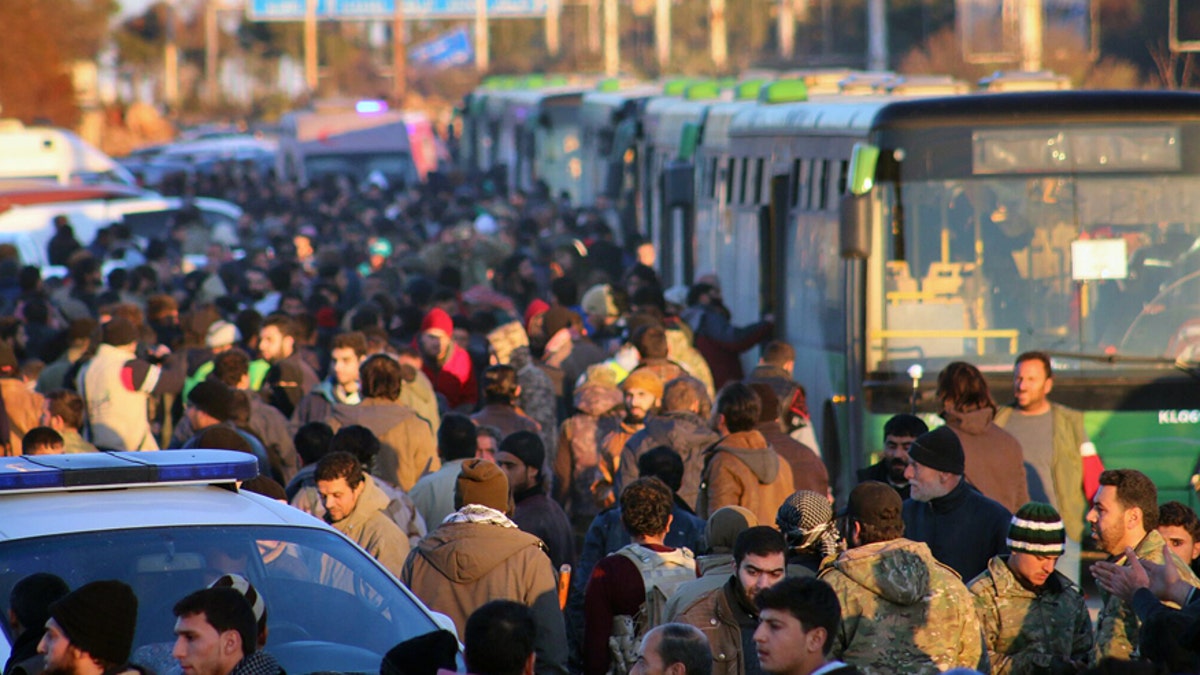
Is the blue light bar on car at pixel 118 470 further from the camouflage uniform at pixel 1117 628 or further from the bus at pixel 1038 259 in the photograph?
the bus at pixel 1038 259

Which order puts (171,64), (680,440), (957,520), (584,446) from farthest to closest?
1. (171,64)
2. (584,446)
3. (680,440)
4. (957,520)

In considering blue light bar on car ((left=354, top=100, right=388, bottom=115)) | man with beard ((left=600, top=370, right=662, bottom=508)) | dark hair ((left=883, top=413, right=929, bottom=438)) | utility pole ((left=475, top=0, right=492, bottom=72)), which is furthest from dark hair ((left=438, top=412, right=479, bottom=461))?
utility pole ((left=475, top=0, right=492, bottom=72))

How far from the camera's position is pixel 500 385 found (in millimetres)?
10000

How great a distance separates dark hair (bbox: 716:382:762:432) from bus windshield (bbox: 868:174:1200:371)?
3.16 meters

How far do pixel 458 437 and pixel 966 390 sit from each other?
2.30 meters

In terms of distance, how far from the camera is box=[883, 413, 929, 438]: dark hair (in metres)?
8.04

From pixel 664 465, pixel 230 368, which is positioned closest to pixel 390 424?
pixel 230 368

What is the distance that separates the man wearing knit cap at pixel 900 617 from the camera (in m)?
5.73

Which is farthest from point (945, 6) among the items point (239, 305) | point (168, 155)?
point (239, 305)

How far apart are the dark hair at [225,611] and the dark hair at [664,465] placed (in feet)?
11.1

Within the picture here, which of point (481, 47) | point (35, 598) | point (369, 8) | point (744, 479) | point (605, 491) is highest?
point (369, 8)

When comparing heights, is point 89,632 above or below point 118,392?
above

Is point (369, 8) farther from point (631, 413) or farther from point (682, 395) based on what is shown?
point (682, 395)

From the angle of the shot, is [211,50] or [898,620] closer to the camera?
[898,620]
